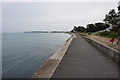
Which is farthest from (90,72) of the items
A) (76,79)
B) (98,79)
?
(76,79)

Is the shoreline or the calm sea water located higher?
the shoreline

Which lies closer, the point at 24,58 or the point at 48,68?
the point at 48,68

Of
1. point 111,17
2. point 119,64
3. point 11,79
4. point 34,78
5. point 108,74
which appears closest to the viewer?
point 34,78

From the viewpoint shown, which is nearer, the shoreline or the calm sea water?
the shoreline

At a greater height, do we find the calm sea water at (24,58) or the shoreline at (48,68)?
the shoreline at (48,68)

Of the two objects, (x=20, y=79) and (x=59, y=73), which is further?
(x=20, y=79)

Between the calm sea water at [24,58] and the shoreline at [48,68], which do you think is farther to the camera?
the calm sea water at [24,58]

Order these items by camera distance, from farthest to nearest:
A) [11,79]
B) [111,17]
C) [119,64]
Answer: [111,17]
[11,79]
[119,64]

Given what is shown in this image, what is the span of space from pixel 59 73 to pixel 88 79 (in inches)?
45.8

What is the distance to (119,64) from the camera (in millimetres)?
4422

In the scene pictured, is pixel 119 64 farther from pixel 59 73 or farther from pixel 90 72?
pixel 59 73

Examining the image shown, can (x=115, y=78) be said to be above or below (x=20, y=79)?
above

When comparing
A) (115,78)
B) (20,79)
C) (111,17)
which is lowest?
(20,79)

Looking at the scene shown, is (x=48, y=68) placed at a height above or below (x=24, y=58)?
above
